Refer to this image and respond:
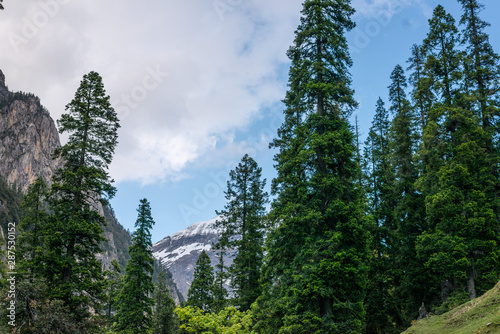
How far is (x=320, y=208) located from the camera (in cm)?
1575

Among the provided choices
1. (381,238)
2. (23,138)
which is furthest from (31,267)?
(23,138)

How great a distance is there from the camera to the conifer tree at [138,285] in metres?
28.8

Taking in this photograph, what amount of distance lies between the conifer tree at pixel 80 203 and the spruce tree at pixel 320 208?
9.47 meters

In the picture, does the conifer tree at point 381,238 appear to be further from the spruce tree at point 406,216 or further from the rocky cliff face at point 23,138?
the rocky cliff face at point 23,138

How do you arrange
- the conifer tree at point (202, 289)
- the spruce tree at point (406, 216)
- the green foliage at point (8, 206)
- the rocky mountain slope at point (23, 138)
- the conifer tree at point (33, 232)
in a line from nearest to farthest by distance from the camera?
the conifer tree at point (33, 232), the spruce tree at point (406, 216), the conifer tree at point (202, 289), the green foliage at point (8, 206), the rocky mountain slope at point (23, 138)

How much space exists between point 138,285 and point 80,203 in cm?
1407

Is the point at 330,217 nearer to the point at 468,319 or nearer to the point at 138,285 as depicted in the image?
the point at 468,319

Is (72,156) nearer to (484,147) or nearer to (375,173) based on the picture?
(375,173)

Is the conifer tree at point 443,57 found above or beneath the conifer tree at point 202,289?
above

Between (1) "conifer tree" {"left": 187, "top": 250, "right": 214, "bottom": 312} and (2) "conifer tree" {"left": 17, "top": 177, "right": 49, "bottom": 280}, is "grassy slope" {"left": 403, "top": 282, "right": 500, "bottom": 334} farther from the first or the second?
(1) "conifer tree" {"left": 187, "top": 250, "right": 214, "bottom": 312}

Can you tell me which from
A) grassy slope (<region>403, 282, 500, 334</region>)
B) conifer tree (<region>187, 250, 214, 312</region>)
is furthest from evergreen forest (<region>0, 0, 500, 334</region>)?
conifer tree (<region>187, 250, 214, 312</region>)

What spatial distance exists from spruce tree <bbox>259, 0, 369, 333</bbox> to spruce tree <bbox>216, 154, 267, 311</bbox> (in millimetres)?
8933

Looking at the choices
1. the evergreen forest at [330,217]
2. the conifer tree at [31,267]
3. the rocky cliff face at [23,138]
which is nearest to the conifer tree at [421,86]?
the evergreen forest at [330,217]

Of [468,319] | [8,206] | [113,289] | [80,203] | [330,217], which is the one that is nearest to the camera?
[468,319]
